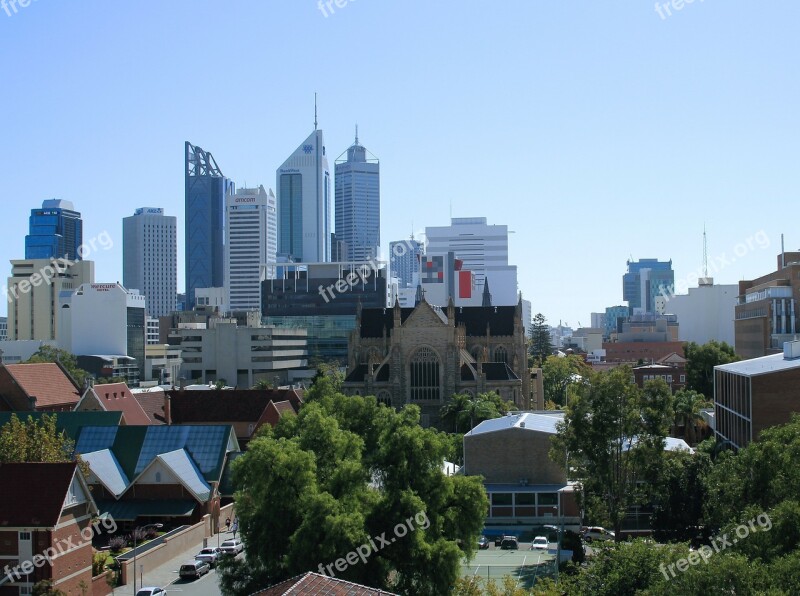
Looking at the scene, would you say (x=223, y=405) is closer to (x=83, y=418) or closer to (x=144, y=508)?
(x=83, y=418)

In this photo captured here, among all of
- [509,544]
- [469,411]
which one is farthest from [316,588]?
[469,411]

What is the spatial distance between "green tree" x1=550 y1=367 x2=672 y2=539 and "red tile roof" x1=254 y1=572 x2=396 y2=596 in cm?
2598

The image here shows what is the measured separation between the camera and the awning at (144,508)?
185ft

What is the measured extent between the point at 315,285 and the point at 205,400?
105 m

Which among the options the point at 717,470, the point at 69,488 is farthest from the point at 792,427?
the point at 69,488

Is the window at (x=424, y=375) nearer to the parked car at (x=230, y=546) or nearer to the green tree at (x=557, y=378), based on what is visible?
the green tree at (x=557, y=378)

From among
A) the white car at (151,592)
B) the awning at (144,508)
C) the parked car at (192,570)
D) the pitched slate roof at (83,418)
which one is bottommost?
the parked car at (192,570)

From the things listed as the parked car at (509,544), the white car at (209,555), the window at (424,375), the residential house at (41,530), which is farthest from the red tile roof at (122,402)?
the parked car at (509,544)

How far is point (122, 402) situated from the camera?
77.6 metres

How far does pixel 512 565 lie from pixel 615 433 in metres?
8.39

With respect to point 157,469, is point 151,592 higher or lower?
lower

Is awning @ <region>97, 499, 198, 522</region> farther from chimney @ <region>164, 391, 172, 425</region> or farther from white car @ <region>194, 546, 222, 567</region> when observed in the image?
chimney @ <region>164, 391, 172, 425</region>

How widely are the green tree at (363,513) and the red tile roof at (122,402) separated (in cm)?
3857

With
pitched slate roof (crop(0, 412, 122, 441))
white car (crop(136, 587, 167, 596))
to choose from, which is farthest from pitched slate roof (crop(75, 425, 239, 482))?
white car (crop(136, 587, 167, 596))
